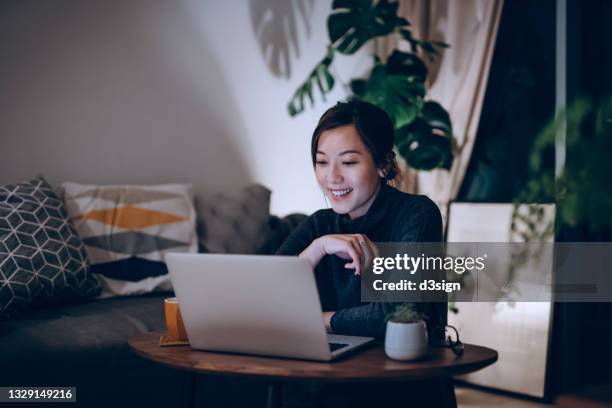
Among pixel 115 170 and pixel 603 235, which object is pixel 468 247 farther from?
pixel 115 170

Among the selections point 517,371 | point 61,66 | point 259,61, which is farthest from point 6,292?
point 517,371

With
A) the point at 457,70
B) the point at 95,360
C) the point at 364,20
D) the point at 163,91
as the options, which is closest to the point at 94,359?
the point at 95,360

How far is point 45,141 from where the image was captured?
8.43 ft

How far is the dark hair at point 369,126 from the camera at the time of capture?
163 centimetres

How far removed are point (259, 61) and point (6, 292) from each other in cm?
178

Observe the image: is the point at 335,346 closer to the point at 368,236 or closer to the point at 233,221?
the point at 368,236

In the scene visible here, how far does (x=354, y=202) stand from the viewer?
5.31 feet

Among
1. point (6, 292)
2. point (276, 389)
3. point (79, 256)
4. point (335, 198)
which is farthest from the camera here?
point (79, 256)

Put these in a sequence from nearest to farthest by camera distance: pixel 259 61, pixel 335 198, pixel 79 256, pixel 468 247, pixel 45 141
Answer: pixel 335 198 < pixel 79 256 < pixel 45 141 < pixel 468 247 < pixel 259 61

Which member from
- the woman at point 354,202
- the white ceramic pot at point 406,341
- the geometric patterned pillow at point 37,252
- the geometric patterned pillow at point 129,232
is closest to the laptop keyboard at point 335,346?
the white ceramic pot at point 406,341

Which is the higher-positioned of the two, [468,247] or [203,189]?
[203,189]

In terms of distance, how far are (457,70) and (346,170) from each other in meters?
1.73

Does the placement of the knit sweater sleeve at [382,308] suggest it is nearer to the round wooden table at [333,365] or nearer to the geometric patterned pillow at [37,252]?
the round wooden table at [333,365]

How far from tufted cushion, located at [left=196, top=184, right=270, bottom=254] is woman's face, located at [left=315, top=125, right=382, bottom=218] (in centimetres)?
95
